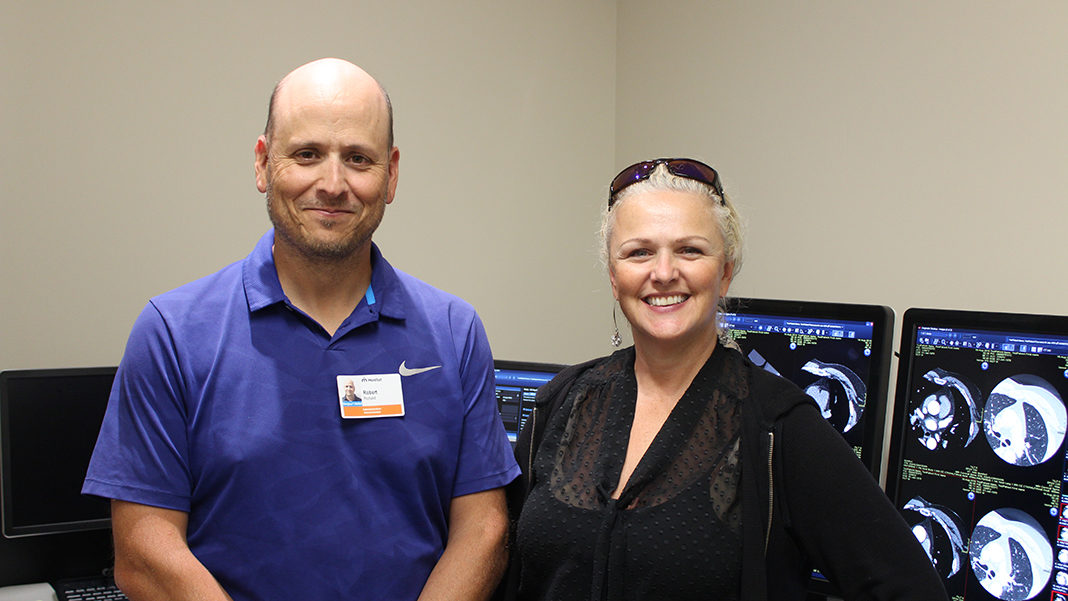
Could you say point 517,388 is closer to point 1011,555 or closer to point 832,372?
point 832,372

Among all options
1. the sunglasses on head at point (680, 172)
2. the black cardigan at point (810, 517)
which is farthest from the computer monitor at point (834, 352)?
the black cardigan at point (810, 517)

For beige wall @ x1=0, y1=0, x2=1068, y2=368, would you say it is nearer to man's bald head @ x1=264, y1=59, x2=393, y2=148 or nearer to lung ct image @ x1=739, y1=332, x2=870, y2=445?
lung ct image @ x1=739, y1=332, x2=870, y2=445

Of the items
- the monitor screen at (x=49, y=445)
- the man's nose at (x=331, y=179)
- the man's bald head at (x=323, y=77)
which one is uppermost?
the man's bald head at (x=323, y=77)

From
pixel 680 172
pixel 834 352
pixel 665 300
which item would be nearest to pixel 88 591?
pixel 665 300

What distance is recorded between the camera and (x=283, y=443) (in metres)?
1.43

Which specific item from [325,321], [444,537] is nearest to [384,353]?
[325,321]

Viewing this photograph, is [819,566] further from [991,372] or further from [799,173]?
[799,173]

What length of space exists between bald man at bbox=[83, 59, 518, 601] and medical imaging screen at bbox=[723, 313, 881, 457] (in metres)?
0.66

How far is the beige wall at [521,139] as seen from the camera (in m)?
2.13

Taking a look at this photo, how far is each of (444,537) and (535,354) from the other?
1.69 metres

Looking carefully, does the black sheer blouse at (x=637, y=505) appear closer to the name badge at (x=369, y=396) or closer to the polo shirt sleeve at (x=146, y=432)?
the name badge at (x=369, y=396)

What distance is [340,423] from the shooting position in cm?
147

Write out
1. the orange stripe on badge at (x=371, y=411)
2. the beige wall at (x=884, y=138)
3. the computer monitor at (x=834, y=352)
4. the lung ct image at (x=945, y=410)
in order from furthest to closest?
the beige wall at (x=884, y=138) → the computer monitor at (x=834, y=352) → the lung ct image at (x=945, y=410) → the orange stripe on badge at (x=371, y=411)

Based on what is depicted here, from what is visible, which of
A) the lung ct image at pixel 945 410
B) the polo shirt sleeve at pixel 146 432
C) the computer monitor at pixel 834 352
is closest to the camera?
the polo shirt sleeve at pixel 146 432
